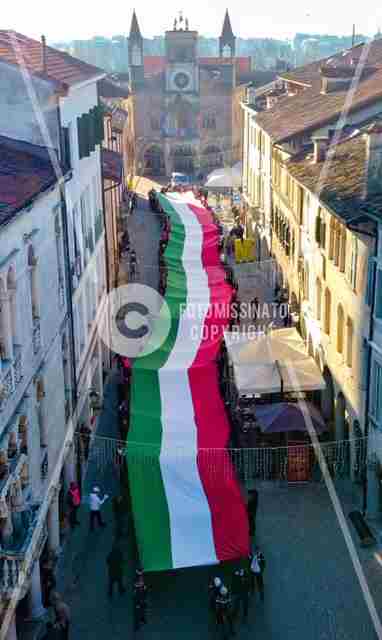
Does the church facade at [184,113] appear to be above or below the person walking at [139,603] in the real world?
above

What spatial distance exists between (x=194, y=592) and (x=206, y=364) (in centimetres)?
895

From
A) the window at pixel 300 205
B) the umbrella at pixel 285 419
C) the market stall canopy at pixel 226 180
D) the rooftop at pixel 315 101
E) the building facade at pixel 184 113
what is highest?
the building facade at pixel 184 113

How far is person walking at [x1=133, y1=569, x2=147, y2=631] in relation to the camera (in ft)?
59.7

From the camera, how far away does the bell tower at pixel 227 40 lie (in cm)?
10675

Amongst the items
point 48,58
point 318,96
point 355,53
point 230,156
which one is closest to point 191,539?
point 48,58

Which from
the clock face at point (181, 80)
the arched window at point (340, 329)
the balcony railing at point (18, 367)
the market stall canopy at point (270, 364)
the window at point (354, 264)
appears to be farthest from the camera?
the clock face at point (181, 80)

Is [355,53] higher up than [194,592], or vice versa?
[355,53]

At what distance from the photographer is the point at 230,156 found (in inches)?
3708

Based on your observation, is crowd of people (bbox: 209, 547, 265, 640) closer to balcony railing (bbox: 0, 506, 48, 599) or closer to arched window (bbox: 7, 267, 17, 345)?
balcony railing (bbox: 0, 506, 48, 599)

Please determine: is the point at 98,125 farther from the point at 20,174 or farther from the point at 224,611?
the point at 224,611

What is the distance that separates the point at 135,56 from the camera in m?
95.9

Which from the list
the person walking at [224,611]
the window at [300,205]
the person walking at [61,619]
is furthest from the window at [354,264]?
the person walking at [61,619]

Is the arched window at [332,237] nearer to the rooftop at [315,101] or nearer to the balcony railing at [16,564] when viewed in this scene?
the rooftop at [315,101]

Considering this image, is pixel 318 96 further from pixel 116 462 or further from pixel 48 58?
pixel 116 462
